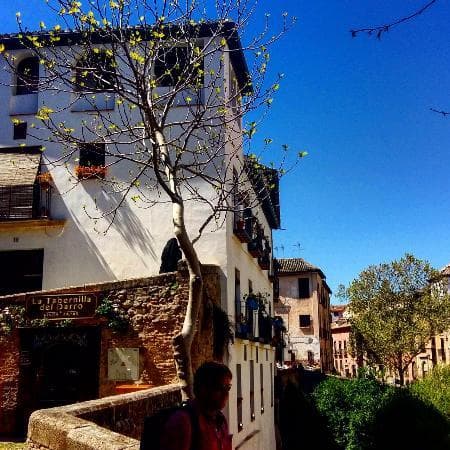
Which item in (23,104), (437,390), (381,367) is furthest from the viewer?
(381,367)

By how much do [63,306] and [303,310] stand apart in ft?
123

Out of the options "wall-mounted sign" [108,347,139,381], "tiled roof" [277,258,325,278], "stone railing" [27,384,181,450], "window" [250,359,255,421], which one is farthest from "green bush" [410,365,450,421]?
"tiled roof" [277,258,325,278]

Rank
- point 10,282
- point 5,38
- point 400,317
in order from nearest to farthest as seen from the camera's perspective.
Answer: point 10,282
point 5,38
point 400,317

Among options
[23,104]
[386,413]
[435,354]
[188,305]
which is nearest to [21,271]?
[23,104]

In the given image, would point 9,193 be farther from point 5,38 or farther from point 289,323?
point 289,323

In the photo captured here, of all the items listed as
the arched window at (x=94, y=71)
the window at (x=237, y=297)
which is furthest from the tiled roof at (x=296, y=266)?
the arched window at (x=94, y=71)

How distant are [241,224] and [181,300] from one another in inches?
177

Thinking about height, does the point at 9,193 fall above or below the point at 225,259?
above

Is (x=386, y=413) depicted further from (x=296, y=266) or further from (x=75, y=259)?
(x=296, y=266)

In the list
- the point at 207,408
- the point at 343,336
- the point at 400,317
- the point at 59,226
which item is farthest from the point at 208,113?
the point at 343,336

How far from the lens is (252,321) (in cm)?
1955

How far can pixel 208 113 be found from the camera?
16.7 metres

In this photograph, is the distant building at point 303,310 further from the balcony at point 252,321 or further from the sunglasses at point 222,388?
the sunglasses at point 222,388

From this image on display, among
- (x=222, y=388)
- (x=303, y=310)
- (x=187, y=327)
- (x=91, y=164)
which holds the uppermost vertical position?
(x=91, y=164)
